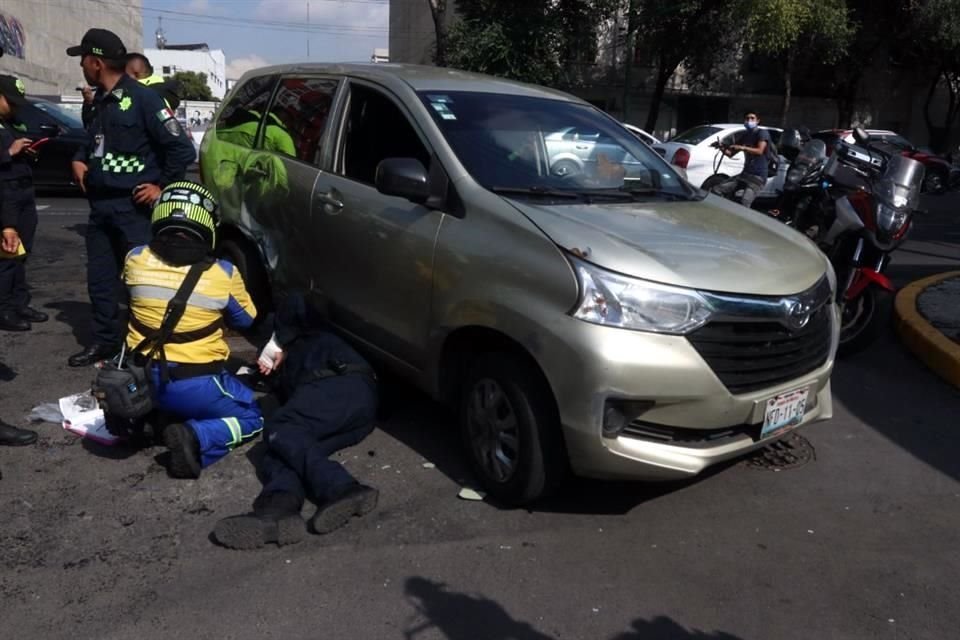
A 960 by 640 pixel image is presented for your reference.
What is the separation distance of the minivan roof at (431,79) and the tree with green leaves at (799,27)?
22.4 m

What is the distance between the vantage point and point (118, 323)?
554 centimetres

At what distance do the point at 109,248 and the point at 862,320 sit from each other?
4.98 metres

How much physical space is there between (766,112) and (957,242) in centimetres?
2641

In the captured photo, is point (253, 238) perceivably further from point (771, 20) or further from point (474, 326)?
point (771, 20)

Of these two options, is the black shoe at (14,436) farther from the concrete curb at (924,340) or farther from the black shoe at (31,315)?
the concrete curb at (924,340)

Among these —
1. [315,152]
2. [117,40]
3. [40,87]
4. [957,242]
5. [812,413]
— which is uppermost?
[117,40]

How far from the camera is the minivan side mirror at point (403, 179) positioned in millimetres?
3781

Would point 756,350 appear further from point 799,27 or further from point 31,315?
point 799,27

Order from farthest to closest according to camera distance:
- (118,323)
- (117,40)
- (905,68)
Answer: (905,68)
(118,323)
(117,40)

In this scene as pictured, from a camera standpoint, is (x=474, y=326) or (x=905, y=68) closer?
(x=474, y=326)

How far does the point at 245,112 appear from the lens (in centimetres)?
573

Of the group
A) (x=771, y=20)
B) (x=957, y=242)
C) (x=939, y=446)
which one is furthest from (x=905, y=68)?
(x=939, y=446)


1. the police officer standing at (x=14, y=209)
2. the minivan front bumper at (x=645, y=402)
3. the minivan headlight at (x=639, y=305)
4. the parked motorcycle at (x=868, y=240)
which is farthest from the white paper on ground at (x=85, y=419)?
the parked motorcycle at (x=868, y=240)

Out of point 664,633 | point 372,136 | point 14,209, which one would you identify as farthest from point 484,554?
point 14,209
